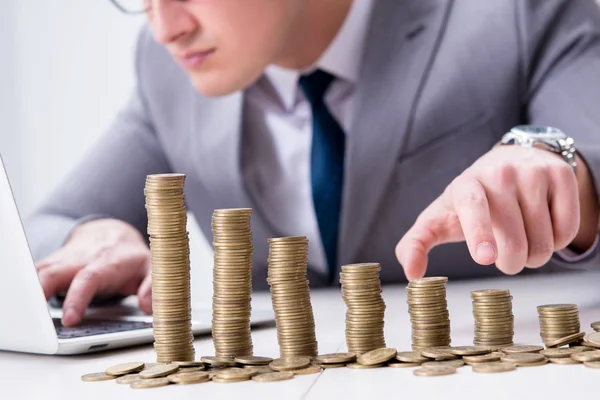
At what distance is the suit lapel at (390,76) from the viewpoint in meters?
2.52

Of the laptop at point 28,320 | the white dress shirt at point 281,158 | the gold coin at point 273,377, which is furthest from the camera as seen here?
the white dress shirt at point 281,158

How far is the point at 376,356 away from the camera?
43.2 inches

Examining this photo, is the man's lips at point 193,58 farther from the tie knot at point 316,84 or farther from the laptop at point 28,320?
the laptop at point 28,320

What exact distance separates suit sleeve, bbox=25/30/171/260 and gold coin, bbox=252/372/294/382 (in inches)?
68.0

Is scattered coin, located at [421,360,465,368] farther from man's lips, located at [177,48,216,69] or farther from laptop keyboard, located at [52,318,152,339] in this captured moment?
man's lips, located at [177,48,216,69]

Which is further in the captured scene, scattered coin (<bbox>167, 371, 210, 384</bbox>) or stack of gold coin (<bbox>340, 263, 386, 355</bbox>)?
stack of gold coin (<bbox>340, 263, 386, 355</bbox>)

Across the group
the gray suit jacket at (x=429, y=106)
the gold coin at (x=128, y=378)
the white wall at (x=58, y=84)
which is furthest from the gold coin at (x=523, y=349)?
the white wall at (x=58, y=84)

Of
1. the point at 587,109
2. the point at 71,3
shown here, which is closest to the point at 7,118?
the point at 71,3

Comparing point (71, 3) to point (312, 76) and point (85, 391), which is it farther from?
point (85, 391)

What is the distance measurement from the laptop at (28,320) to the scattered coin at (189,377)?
24cm

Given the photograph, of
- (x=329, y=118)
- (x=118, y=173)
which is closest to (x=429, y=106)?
(x=329, y=118)

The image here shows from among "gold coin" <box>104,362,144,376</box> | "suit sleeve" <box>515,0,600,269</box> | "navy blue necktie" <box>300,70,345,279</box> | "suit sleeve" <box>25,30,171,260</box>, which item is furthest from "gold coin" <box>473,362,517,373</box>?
"suit sleeve" <box>25,30,171,260</box>

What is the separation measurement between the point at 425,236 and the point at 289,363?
42 centimetres

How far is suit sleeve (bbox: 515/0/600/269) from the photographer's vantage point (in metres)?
2.27
